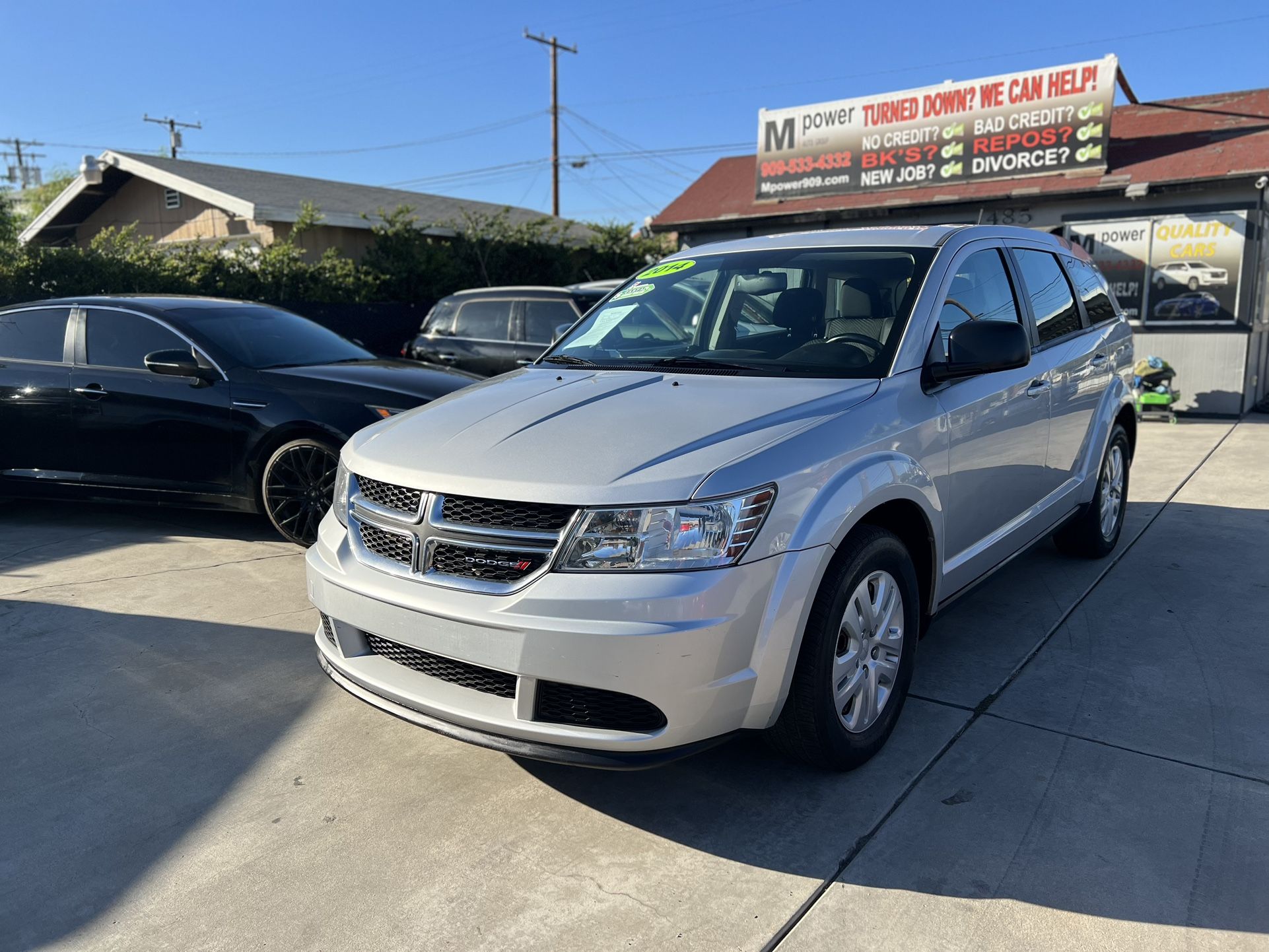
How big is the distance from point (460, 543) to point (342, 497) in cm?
76

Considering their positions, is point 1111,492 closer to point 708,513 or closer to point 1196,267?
point 708,513

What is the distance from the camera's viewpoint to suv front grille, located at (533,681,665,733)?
8.54 ft

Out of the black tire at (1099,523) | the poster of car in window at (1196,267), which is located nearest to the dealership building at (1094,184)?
the poster of car in window at (1196,267)

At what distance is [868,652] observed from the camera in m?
3.12

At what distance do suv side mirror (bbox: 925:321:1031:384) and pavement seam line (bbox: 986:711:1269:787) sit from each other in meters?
1.29

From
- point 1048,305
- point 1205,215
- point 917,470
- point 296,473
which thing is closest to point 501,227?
point 1205,215

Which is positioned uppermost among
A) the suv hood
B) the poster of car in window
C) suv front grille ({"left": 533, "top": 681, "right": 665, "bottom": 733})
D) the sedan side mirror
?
the poster of car in window

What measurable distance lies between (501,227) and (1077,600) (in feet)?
58.9

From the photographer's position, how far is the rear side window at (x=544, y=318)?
10.4 meters

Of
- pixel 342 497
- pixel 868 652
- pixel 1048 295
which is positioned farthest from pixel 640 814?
pixel 1048 295

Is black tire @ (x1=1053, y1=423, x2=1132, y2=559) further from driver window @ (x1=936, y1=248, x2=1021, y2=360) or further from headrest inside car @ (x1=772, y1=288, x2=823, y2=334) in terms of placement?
headrest inside car @ (x1=772, y1=288, x2=823, y2=334)

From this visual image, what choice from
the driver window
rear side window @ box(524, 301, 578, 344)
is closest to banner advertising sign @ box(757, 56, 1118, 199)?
rear side window @ box(524, 301, 578, 344)

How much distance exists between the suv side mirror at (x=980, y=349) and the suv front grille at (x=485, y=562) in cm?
170

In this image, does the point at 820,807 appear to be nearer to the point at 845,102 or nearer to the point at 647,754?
the point at 647,754
